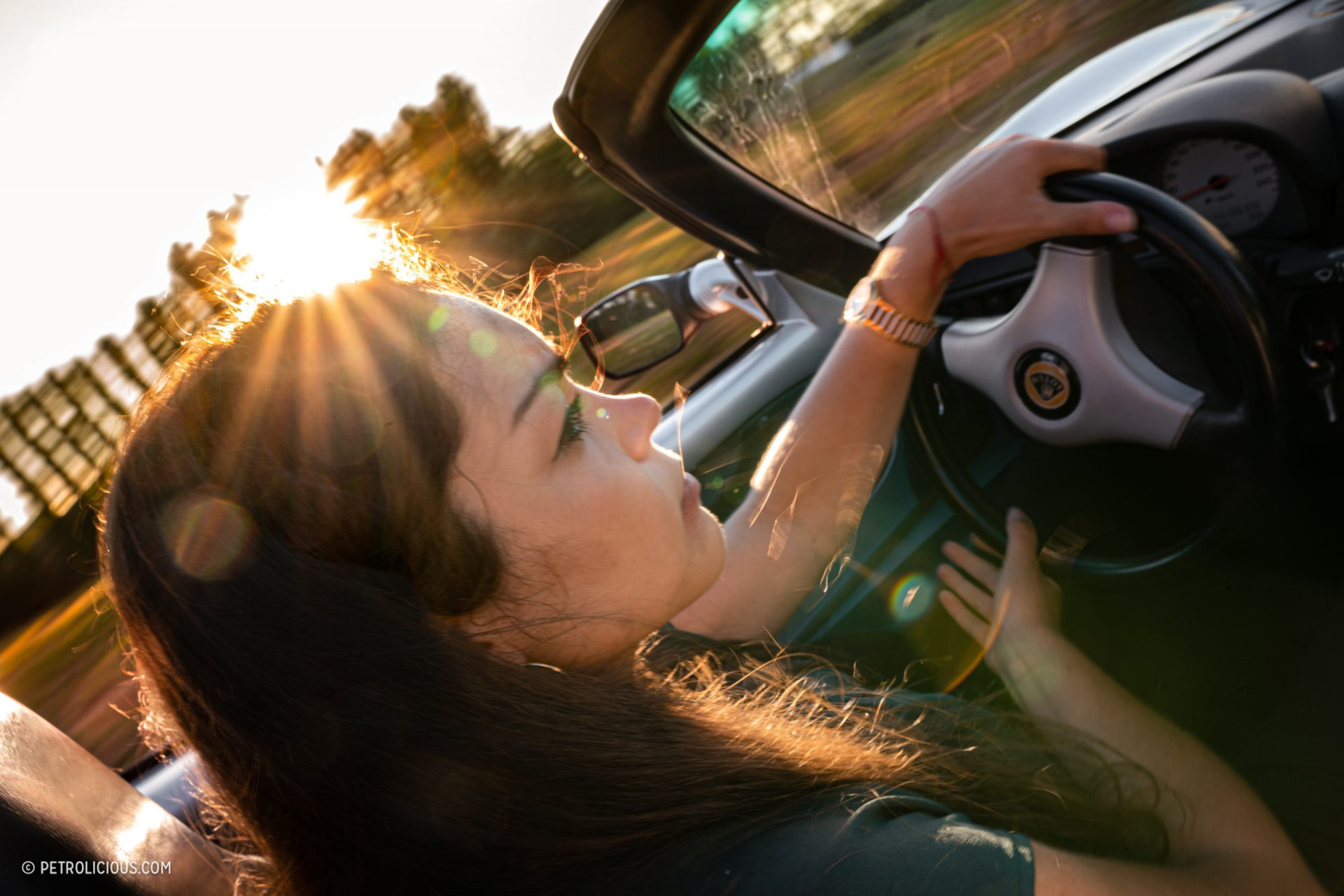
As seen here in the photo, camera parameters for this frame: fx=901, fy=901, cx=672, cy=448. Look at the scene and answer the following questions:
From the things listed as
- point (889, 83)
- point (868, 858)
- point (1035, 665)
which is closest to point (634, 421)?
point (868, 858)

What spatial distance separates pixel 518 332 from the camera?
3.84 ft

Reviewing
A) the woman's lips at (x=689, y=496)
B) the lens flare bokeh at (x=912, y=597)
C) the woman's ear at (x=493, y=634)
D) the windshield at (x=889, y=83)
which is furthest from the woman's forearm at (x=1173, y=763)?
the windshield at (x=889, y=83)

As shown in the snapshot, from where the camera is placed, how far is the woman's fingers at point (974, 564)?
Answer: 1779 mm

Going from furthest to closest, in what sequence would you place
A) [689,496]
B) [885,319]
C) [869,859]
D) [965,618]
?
[965,618] → [885,319] → [689,496] → [869,859]

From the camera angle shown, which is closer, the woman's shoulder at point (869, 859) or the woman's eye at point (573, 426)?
the woman's shoulder at point (869, 859)

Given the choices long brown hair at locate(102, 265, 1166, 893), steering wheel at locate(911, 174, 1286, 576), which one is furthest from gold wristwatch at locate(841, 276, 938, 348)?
long brown hair at locate(102, 265, 1166, 893)

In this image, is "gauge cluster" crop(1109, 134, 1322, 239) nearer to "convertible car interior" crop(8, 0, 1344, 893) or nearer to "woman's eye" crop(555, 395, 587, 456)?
"convertible car interior" crop(8, 0, 1344, 893)

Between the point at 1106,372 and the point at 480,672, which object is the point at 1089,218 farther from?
the point at 480,672

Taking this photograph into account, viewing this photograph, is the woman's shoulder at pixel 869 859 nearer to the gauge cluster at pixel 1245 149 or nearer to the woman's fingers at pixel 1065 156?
the woman's fingers at pixel 1065 156

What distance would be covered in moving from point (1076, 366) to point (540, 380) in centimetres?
100

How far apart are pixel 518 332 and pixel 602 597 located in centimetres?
36

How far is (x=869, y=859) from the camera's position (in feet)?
2.96

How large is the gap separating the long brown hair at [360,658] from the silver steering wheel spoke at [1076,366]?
0.85 m

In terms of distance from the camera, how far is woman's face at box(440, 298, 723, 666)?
3.57 feet
